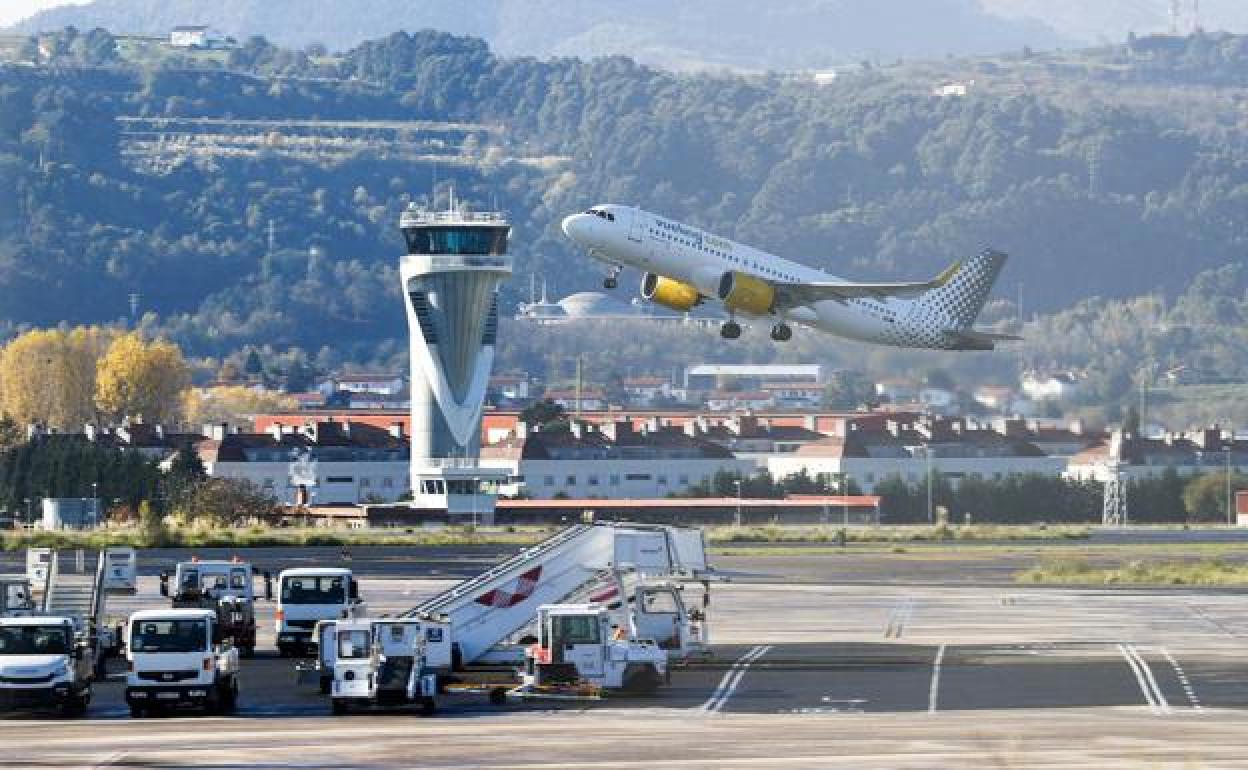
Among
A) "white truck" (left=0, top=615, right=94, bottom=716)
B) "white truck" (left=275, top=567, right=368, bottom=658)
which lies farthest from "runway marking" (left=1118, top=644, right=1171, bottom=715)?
"white truck" (left=0, top=615, right=94, bottom=716)

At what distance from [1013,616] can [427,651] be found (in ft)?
111

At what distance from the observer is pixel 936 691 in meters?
82.2

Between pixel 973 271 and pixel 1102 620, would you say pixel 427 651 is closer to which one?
pixel 1102 620

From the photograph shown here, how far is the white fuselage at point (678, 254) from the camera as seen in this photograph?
403 ft

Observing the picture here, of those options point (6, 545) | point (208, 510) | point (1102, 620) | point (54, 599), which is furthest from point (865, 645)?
point (208, 510)

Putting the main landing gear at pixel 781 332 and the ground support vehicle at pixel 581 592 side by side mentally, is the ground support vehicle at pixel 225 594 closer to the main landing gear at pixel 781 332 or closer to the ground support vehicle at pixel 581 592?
the ground support vehicle at pixel 581 592

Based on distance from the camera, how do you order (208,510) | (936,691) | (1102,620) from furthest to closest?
1. (208,510)
2. (1102,620)
3. (936,691)

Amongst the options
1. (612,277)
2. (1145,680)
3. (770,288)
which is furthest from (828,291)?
(1145,680)

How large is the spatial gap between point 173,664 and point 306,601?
19.7 metres

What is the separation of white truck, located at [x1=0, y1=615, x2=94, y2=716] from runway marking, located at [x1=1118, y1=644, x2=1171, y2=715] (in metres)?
26.3

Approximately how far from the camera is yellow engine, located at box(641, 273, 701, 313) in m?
127

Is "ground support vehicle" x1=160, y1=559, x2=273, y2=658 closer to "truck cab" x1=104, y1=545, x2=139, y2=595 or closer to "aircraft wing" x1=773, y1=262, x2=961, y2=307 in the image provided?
"truck cab" x1=104, y1=545, x2=139, y2=595

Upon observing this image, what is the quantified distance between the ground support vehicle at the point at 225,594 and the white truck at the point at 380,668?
20.1 meters

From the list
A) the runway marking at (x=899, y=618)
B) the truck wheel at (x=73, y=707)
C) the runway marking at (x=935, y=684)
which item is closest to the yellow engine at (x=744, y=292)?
the runway marking at (x=899, y=618)
